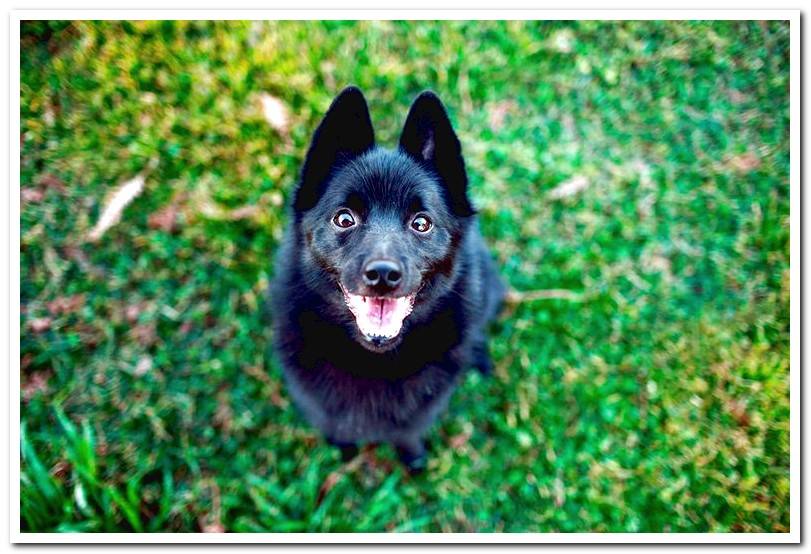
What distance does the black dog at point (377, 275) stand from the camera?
2.31 meters

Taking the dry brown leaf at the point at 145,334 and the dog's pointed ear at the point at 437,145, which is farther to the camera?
the dry brown leaf at the point at 145,334

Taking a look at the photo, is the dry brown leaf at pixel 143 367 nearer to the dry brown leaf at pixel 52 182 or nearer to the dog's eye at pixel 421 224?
the dry brown leaf at pixel 52 182

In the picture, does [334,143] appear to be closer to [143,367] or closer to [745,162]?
[143,367]

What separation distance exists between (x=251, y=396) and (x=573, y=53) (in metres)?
3.49

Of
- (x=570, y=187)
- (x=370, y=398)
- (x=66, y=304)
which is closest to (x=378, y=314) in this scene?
(x=370, y=398)

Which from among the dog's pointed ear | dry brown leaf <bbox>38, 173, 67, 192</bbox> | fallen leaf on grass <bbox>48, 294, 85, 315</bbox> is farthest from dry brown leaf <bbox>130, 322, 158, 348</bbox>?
the dog's pointed ear

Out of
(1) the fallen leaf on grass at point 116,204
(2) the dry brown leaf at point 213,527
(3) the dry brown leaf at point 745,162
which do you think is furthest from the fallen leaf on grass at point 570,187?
(2) the dry brown leaf at point 213,527

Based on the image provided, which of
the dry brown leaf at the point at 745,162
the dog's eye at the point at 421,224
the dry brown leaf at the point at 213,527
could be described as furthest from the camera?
the dry brown leaf at the point at 745,162

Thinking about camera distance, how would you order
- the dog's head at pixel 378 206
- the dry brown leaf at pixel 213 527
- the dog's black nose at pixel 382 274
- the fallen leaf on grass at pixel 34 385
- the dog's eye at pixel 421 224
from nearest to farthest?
1. the dog's black nose at pixel 382 274
2. the dog's head at pixel 378 206
3. the dog's eye at pixel 421 224
4. the dry brown leaf at pixel 213 527
5. the fallen leaf on grass at pixel 34 385

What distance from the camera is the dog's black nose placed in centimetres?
210

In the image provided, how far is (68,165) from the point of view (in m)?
3.71

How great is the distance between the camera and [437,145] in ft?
7.88
